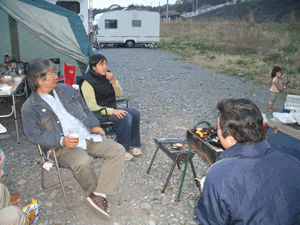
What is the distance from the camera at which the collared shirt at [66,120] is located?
254 cm

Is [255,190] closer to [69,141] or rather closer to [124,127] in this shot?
[69,141]

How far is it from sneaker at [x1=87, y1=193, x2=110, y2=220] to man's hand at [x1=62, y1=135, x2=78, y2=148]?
0.51 m

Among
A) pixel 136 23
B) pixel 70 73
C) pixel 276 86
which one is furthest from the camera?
pixel 136 23

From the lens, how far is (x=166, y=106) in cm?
564

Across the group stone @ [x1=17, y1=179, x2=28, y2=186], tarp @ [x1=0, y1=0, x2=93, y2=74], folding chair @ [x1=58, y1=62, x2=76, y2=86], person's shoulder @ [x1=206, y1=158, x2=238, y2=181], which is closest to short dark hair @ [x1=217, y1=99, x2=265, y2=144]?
person's shoulder @ [x1=206, y1=158, x2=238, y2=181]

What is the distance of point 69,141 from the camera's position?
2256 millimetres

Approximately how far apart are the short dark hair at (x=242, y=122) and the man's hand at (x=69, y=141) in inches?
54.3

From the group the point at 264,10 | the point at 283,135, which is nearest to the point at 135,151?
the point at 283,135

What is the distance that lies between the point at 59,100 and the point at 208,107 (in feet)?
12.7

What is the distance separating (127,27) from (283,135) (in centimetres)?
1479

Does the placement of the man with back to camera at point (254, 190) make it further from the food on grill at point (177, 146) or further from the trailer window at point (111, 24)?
the trailer window at point (111, 24)

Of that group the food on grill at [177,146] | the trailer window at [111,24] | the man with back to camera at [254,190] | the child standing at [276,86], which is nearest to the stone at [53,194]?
the food on grill at [177,146]

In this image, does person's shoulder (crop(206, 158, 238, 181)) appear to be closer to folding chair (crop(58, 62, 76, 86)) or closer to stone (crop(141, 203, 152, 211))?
stone (crop(141, 203, 152, 211))

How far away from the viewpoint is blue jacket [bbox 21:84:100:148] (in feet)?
7.54
